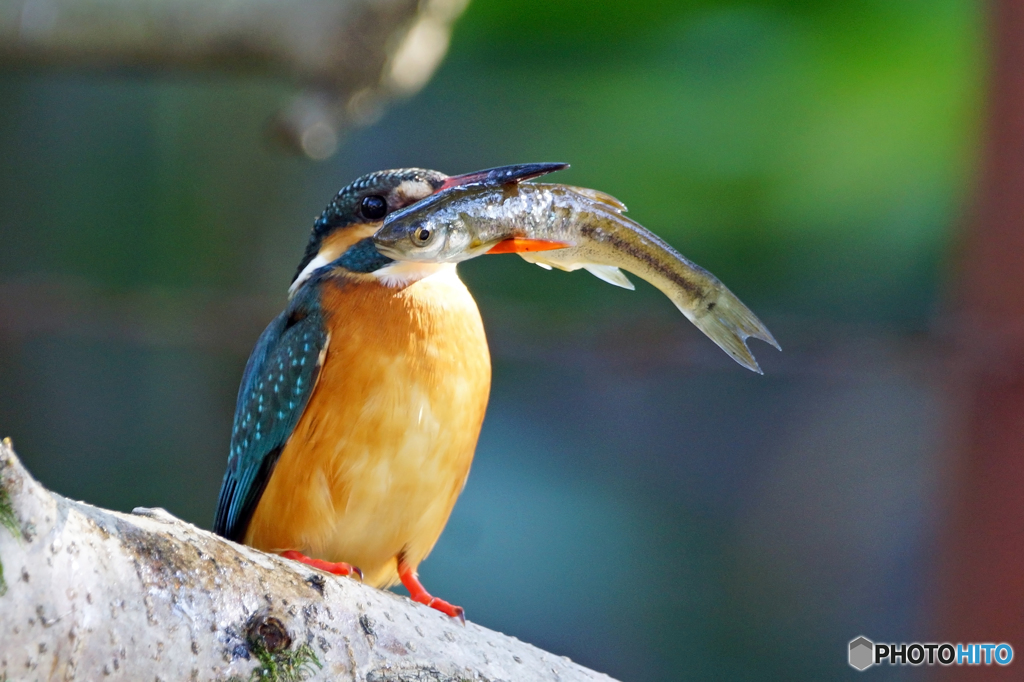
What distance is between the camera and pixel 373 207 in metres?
2.05

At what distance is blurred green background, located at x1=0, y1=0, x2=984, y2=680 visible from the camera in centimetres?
475

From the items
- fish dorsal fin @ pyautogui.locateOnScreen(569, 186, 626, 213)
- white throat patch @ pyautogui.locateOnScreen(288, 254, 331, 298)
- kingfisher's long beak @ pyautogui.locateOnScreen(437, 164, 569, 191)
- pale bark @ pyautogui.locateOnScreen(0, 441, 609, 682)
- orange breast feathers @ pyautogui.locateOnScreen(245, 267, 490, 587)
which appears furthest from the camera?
white throat patch @ pyautogui.locateOnScreen(288, 254, 331, 298)

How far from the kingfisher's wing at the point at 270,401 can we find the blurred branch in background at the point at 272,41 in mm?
1343

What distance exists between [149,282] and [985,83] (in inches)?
158

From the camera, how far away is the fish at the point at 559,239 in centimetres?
162

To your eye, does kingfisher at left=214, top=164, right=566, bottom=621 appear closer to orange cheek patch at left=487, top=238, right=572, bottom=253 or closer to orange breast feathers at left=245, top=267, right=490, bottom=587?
orange breast feathers at left=245, top=267, right=490, bottom=587

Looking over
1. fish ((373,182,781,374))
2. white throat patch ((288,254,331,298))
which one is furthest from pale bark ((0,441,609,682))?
white throat patch ((288,254,331,298))

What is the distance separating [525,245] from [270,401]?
0.65 metres

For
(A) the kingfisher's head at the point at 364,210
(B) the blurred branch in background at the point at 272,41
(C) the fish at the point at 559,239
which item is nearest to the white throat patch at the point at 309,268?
(A) the kingfisher's head at the point at 364,210

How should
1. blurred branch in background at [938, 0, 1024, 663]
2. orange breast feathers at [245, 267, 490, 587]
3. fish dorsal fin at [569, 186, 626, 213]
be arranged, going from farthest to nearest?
blurred branch in background at [938, 0, 1024, 663] → orange breast feathers at [245, 267, 490, 587] → fish dorsal fin at [569, 186, 626, 213]

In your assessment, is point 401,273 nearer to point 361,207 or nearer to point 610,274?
point 361,207

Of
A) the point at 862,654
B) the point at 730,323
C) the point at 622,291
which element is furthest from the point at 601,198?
the point at 622,291

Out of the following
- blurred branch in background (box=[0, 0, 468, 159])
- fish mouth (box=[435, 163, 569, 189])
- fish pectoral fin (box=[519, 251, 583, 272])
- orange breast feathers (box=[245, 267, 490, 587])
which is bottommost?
orange breast feathers (box=[245, 267, 490, 587])

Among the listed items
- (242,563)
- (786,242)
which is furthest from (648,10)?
(242,563)
